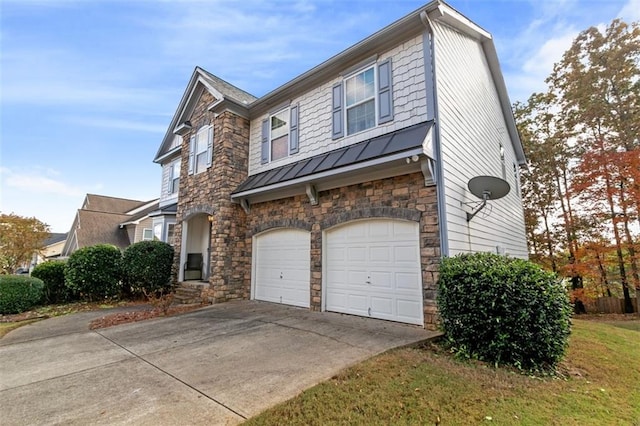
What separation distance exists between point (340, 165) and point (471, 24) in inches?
220

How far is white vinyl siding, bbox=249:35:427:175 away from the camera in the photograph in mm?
6199

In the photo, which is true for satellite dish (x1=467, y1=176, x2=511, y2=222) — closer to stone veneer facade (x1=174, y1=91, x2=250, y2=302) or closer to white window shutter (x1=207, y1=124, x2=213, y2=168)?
stone veneer facade (x1=174, y1=91, x2=250, y2=302)

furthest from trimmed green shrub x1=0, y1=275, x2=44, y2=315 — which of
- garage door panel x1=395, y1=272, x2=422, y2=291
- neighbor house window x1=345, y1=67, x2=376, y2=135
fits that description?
garage door panel x1=395, y1=272, x2=422, y2=291

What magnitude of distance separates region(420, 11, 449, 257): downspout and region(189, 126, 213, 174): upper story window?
7279 millimetres

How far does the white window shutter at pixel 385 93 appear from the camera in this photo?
652 centimetres

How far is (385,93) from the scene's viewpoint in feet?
21.7

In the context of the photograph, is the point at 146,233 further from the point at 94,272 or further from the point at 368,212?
the point at 368,212

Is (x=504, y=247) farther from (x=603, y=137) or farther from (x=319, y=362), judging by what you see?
(x=603, y=137)

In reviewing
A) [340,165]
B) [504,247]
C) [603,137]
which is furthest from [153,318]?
[603,137]

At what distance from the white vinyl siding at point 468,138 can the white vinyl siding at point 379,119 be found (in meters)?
0.45

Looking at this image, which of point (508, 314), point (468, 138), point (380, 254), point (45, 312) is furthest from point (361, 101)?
point (45, 312)

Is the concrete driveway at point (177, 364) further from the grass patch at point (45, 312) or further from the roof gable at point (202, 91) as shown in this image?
the roof gable at point (202, 91)

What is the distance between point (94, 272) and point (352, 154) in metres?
9.62

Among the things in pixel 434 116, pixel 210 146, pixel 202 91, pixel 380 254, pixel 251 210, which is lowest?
pixel 380 254
